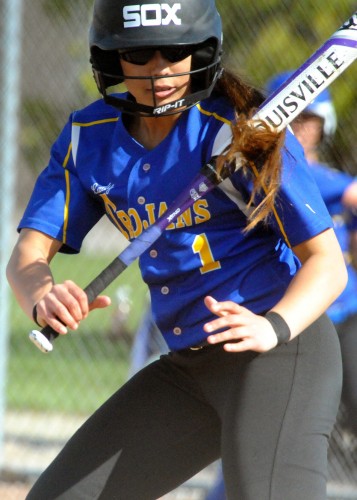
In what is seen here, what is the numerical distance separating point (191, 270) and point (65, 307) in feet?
1.23

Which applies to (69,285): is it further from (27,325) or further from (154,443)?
(27,325)

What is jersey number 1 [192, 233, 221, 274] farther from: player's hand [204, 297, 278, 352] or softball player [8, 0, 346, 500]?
player's hand [204, 297, 278, 352]

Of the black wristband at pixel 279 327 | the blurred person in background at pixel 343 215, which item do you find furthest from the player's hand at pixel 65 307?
the blurred person in background at pixel 343 215

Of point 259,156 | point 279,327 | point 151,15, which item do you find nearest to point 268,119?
point 259,156

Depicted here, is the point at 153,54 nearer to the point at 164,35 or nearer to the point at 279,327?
the point at 164,35

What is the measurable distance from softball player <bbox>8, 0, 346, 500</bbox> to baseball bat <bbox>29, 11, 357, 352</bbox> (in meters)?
0.05

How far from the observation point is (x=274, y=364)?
7.98 ft

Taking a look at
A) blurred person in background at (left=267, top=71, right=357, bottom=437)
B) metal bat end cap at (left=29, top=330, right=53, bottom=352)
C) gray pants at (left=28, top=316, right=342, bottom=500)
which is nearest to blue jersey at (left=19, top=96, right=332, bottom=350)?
gray pants at (left=28, top=316, right=342, bottom=500)

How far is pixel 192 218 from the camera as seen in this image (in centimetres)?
253

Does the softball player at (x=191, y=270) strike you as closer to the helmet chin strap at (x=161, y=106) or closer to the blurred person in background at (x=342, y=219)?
the helmet chin strap at (x=161, y=106)

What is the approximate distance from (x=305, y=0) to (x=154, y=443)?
303cm

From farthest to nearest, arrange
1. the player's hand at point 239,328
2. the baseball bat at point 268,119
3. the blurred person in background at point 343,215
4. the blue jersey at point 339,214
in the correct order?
the blue jersey at point 339,214
the blurred person in background at point 343,215
the baseball bat at point 268,119
the player's hand at point 239,328

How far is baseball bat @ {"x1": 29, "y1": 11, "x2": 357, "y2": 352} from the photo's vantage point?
2.43 meters

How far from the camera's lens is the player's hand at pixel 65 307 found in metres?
2.33
